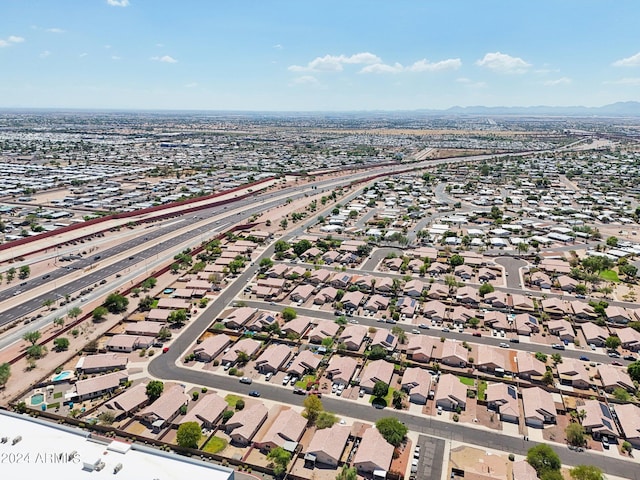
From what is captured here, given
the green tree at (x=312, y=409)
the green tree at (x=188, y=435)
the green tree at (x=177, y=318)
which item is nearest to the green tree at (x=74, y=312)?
the green tree at (x=177, y=318)

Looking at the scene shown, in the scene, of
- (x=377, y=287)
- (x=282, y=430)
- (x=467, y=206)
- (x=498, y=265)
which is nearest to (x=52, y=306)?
(x=282, y=430)

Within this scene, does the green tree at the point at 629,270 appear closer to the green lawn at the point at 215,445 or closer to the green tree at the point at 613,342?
the green tree at the point at 613,342

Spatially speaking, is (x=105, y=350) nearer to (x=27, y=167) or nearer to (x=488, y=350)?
(x=488, y=350)

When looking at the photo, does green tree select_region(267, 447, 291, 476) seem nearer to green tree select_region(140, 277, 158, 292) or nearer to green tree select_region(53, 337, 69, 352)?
green tree select_region(53, 337, 69, 352)

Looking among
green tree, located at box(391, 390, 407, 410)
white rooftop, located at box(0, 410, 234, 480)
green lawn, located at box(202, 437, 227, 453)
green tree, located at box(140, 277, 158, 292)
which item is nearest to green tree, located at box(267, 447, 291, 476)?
green lawn, located at box(202, 437, 227, 453)

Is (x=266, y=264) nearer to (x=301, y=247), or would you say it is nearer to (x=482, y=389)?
(x=301, y=247)
